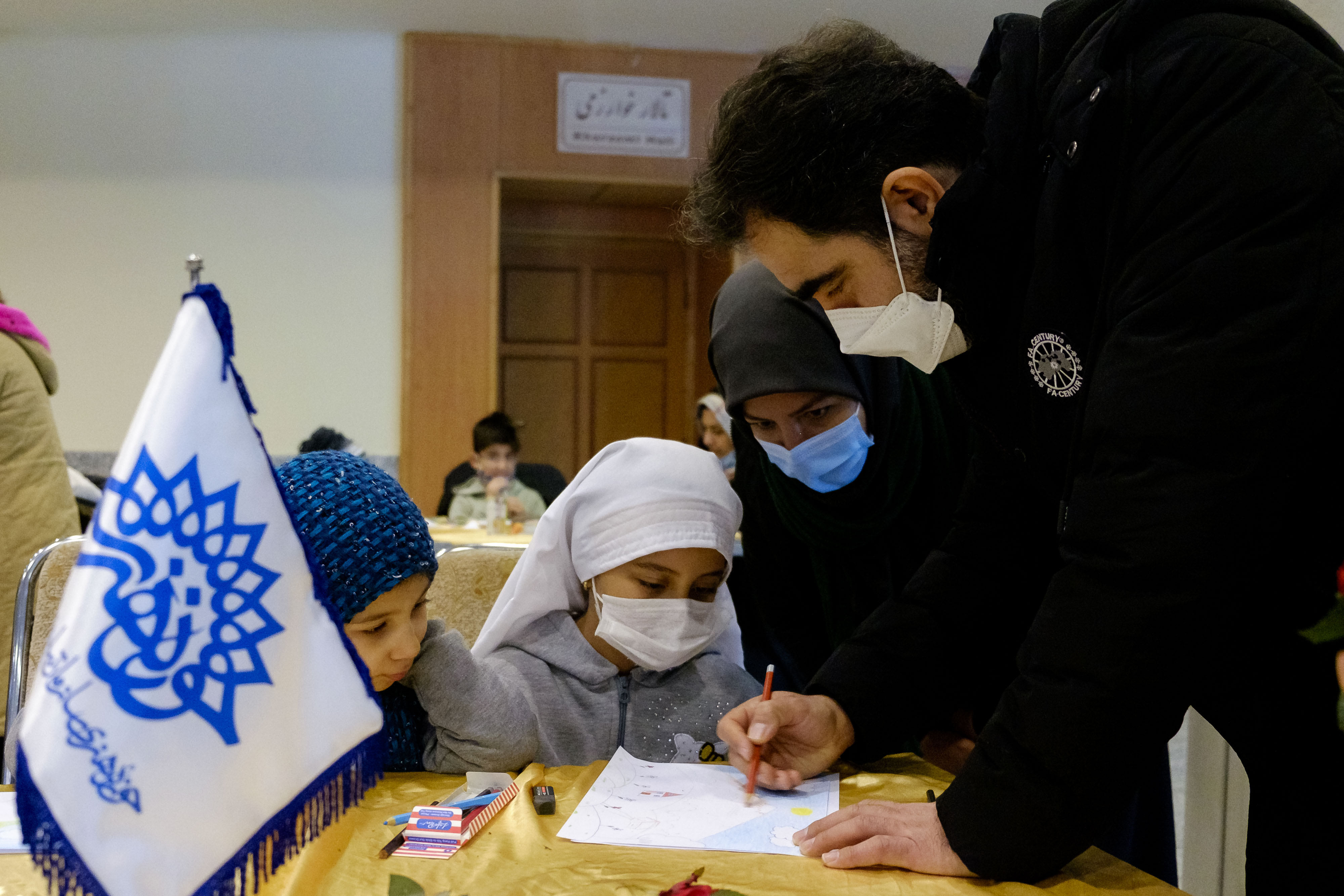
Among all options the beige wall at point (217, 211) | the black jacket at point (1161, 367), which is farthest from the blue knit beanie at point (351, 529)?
the beige wall at point (217, 211)

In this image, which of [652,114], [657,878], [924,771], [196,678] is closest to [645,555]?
[924,771]

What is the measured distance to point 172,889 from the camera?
76 centimetres

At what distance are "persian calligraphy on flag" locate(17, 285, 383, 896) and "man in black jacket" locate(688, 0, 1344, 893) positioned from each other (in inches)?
20.0

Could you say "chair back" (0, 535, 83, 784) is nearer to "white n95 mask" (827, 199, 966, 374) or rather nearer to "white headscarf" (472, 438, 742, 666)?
"white headscarf" (472, 438, 742, 666)

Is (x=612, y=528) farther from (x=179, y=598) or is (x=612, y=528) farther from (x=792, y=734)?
(x=179, y=598)

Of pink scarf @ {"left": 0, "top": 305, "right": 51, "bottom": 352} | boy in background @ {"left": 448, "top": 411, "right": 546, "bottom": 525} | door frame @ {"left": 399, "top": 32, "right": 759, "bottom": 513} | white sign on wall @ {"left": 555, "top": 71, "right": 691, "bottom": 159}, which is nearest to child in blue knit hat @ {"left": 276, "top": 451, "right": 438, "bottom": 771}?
pink scarf @ {"left": 0, "top": 305, "right": 51, "bottom": 352}

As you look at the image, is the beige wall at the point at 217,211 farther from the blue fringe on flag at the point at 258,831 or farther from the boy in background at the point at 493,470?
the blue fringe on flag at the point at 258,831

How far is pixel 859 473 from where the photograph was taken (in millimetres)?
2027

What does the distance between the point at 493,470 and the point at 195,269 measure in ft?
16.3

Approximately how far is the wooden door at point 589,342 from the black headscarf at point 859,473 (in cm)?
503

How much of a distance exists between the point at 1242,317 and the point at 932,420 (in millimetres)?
1210

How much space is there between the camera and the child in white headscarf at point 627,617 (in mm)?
1702

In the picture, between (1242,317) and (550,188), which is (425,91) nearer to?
(550,188)

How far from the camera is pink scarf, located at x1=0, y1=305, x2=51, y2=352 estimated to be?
2.86 m
